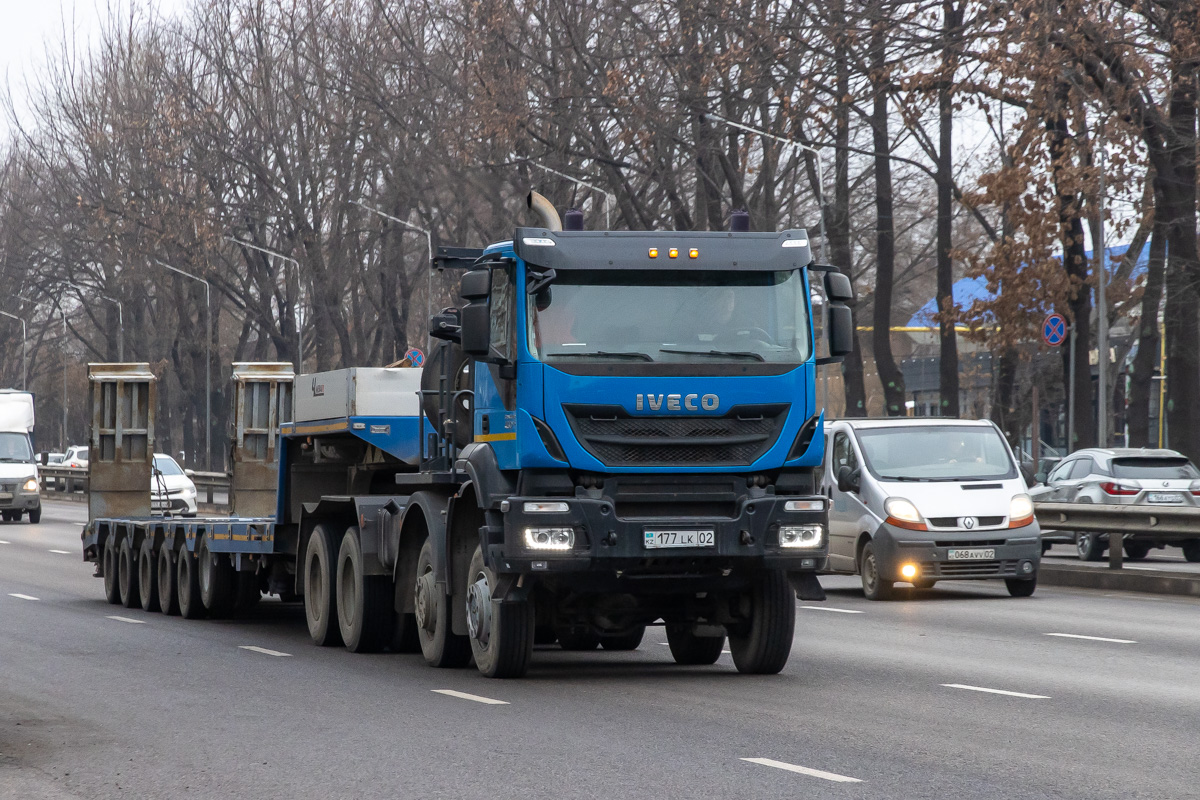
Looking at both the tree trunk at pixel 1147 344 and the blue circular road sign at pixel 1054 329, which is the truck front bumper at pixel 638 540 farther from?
the tree trunk at pixel 1147 344

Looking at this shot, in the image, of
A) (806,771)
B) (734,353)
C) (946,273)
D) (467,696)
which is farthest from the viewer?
(946,273)

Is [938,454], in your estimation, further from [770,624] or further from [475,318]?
[475,318]

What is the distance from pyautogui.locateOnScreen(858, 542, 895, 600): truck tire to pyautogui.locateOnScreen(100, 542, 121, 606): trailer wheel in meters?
8.02

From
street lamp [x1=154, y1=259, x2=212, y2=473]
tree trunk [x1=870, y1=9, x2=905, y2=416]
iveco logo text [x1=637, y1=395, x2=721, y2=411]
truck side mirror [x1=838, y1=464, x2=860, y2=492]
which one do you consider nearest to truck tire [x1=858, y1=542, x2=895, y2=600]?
truck side mirror [x1=838, y1=464, x2=860, y2=492]

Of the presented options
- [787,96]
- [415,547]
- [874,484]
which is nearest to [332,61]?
[787,96]

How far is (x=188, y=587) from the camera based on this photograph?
59.6 feet

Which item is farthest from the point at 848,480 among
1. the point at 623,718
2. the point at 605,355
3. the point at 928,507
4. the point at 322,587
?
the point at 623,718

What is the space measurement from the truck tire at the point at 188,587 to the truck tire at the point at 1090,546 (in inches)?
525

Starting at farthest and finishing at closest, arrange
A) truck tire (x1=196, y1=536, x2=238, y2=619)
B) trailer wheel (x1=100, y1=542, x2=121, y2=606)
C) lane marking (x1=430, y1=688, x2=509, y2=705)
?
trailer wheel (x1=100, y1=542, x2=121, y2=606), truck tire (x1=196, y1=536, x2=238, y2=619), lane marking (x1=430, y1=688, x2=509, y2=705)

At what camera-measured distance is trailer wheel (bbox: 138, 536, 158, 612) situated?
19.2 meters

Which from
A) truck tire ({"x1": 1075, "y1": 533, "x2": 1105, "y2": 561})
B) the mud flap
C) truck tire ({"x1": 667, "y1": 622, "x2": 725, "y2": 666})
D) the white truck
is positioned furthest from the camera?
the white truck

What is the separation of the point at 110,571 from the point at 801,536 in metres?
11.2

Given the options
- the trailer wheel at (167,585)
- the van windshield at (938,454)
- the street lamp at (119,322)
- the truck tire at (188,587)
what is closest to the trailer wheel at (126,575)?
the trailer wheel at (167,585)

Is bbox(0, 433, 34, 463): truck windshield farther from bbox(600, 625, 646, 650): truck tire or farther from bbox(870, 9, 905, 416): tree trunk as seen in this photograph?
bbox(600, 625, 646, 650): truck tire
